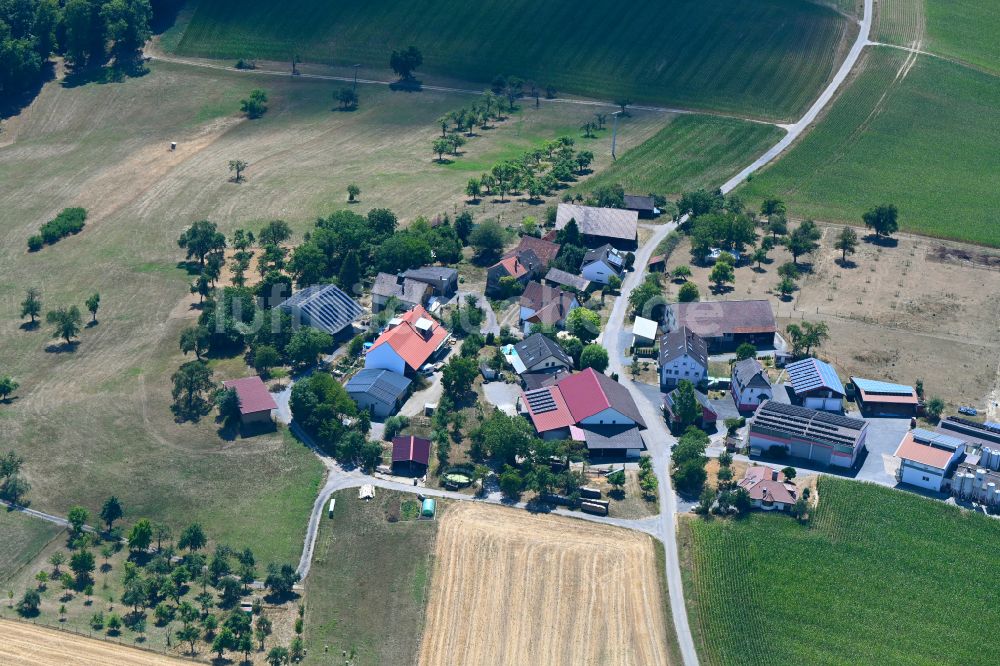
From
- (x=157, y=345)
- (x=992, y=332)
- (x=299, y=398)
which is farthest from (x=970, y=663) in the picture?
(x=157, y=345)

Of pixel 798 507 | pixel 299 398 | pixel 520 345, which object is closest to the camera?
pixel 798 507

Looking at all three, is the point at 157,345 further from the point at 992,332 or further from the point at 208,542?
the point at 992,332

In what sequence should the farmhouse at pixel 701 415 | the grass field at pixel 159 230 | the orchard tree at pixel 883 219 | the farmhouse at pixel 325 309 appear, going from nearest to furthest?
the grass field at pixel 159 230
the farmhouse at pixel 701 415
the farmhouse at pixel 325 309
the orchard tree at pixel 883 219

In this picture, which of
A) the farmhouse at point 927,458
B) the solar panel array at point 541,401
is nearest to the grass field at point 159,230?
the solar panel array at point 541,401

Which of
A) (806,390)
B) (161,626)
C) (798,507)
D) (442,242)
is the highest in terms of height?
(442,242)

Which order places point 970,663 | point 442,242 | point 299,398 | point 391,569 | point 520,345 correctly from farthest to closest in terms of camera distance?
point 442,242 → point 520,345 → point 299,398 → point 391,569 → point 970,663

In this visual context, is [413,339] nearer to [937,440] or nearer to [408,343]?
[408,343]

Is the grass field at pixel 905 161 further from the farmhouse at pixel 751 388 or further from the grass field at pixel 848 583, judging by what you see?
the grass field at pixel 848 583
